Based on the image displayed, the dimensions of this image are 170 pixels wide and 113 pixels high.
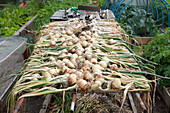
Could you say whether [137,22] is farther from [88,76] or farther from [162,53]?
[88,76]

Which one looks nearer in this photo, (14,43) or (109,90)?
(109,90)

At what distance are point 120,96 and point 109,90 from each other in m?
1.56

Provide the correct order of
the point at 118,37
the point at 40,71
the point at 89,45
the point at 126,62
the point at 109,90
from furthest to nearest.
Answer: the point at 118,37
the point at 89,45
the point at 126,62
the point at 40,71
the point at 109,90

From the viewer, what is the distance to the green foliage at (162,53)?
294 cm

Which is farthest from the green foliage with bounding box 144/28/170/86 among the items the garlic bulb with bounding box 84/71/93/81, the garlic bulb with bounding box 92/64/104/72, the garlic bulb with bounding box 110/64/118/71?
the garlic bulb with bounding box 84/71/93/81

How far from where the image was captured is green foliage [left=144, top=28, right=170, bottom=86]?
294cm

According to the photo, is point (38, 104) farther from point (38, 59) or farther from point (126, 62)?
point (126, 62)

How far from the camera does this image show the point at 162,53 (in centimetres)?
293

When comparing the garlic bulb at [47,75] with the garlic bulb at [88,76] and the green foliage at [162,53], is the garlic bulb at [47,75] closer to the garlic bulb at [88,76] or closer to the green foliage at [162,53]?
the garlic bulb at [88,76]

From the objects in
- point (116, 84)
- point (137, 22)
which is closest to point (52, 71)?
point (116, 84)

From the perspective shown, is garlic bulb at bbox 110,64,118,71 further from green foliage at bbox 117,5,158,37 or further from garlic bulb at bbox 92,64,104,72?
green foliage at bbox 117,5,158,37

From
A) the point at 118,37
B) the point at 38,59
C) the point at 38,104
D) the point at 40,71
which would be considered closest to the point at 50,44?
the point at 38,59

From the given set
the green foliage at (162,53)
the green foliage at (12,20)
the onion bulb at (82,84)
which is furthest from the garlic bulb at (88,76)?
the green foliage at (12,20)

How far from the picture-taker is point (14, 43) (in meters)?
3.27
